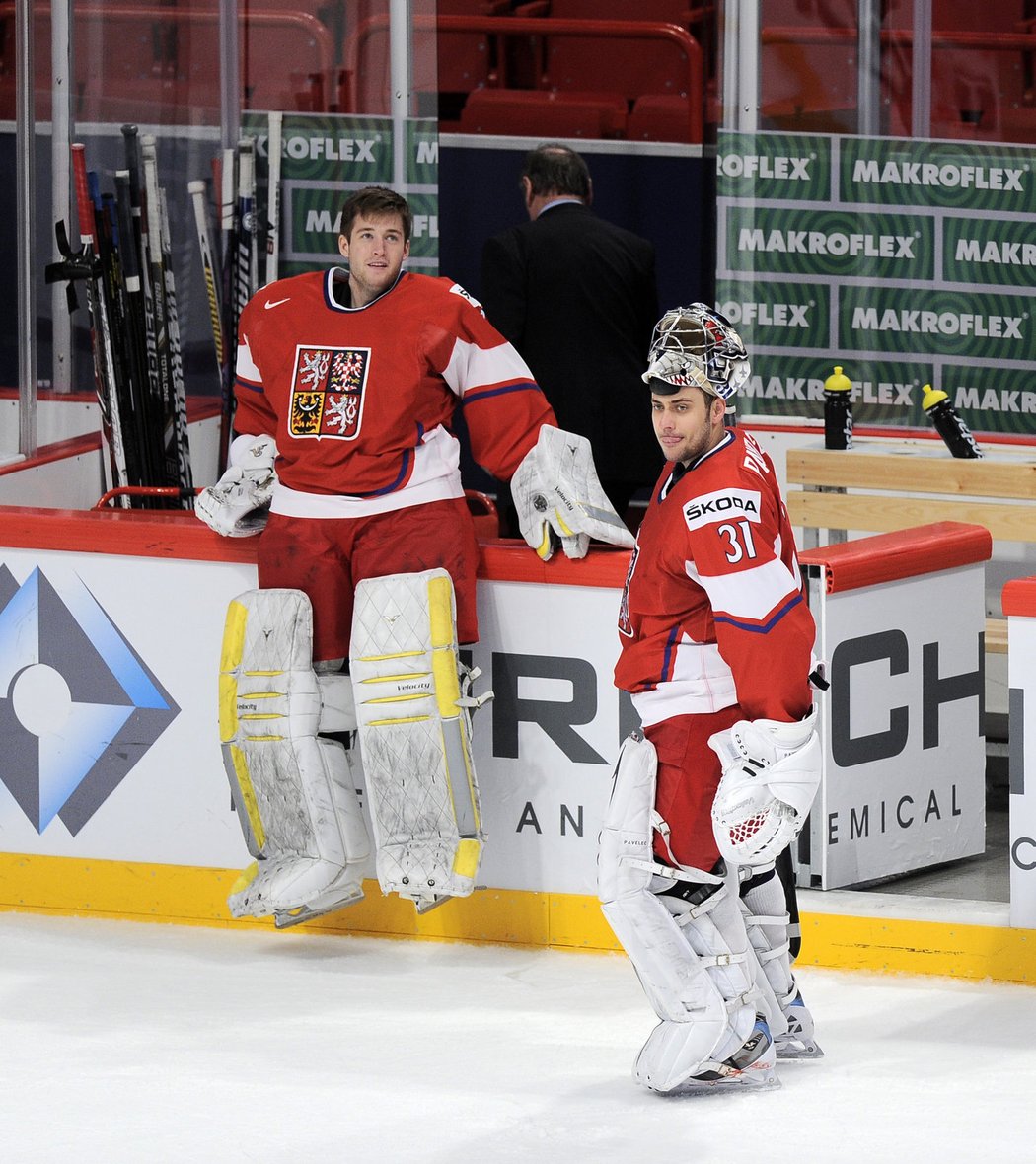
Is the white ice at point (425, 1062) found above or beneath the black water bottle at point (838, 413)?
beneath

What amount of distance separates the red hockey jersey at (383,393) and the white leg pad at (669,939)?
0.93 metres

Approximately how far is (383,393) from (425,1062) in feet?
4.10

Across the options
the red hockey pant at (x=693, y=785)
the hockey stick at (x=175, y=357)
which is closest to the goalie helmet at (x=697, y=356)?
the red hockey pant at (x=693, y=785)

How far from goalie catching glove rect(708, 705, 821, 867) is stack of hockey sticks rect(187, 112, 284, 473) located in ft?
11.9

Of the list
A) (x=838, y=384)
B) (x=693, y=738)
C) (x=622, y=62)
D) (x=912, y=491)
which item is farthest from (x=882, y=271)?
(x=693, y=738)

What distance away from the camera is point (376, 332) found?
4.47 m

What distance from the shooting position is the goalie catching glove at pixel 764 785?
141 inches

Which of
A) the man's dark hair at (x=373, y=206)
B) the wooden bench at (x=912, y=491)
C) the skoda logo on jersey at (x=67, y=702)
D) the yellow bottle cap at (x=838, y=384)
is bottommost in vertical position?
the skoda logo on jersey at (x=67, y=702)

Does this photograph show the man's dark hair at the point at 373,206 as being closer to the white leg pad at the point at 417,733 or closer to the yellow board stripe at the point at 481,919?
the white leg pad at the point at 417,733

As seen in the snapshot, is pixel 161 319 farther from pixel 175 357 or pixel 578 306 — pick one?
pixel 578 306

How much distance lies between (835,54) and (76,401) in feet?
8.19

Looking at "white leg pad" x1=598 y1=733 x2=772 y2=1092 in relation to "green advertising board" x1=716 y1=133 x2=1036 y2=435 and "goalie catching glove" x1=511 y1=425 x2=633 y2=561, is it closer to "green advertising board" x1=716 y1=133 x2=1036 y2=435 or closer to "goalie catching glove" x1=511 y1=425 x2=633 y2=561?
"goalie catching glove" x1=511 y1=425 x2=633 y2=561

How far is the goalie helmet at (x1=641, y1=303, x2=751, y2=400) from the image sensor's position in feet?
12.2

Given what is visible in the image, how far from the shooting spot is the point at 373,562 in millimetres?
4508
